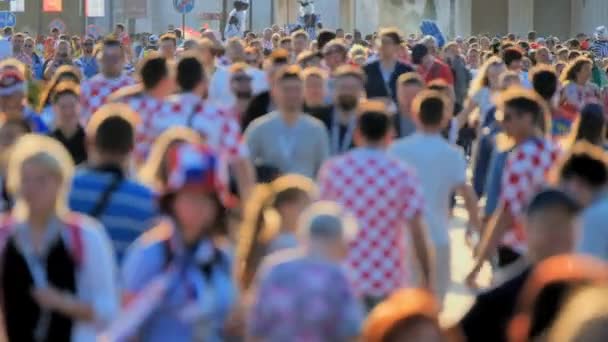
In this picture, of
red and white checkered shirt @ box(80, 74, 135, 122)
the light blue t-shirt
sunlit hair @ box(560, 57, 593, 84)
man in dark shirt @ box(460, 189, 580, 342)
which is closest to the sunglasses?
red and white checkered shirt @ box(80, 74, 135, 122)

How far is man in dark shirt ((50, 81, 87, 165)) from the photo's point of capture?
10.6 meters

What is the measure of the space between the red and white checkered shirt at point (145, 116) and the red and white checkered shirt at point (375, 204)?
5.50 ft

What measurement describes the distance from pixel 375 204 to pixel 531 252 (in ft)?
10.0

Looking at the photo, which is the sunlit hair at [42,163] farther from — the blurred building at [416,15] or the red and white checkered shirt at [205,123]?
the blurred building at [416,15]

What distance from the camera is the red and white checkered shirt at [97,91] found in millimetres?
12617

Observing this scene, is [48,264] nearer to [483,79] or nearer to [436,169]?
[436,169]

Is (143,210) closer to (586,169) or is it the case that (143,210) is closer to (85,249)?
(85,249)

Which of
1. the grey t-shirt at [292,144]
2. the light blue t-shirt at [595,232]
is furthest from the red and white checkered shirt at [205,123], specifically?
the light blue t-shirt at [595,232]

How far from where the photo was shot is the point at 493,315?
18.7 ft

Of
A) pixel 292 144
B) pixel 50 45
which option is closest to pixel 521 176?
pixel 292 144

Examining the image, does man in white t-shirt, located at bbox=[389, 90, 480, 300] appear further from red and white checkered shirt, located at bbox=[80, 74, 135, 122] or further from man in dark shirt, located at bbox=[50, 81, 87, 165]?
red and white checkered shirt, located at bbox=[80, 74, 135, 122]

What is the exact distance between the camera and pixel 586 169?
757 cm

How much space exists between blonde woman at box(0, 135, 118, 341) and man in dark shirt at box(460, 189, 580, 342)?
4.55 feet

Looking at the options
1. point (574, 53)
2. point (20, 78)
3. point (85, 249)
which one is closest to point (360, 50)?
point (574, 53)
